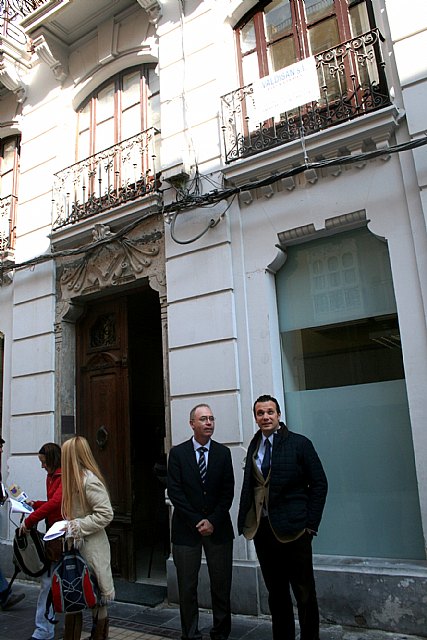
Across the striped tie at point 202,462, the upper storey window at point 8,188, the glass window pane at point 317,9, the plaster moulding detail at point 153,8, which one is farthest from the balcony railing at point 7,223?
the striped tie at point 202,462

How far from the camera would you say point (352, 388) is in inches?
209

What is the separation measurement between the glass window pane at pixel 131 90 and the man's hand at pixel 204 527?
Result: 606 centimetres

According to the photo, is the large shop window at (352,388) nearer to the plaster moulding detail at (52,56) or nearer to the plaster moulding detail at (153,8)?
the plaster moulding detail at (153,8)

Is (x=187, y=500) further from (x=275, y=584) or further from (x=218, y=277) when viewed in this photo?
(x=218, y=277)

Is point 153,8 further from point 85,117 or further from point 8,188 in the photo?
point 8,188

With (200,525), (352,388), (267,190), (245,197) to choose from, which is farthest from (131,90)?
(200,525)

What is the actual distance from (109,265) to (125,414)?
6.82 ft

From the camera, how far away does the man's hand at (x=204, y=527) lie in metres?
4.24

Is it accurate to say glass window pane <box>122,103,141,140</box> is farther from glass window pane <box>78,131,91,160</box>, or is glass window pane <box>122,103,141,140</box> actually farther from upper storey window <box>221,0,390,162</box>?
upper storey window <box>221,0,390,162</box>

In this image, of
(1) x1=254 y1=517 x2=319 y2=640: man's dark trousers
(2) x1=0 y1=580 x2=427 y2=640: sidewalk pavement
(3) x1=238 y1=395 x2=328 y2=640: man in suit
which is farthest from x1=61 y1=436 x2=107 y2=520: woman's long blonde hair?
(2) x1=0 y1=580 x2=427 y2=640: sidewalk pavement

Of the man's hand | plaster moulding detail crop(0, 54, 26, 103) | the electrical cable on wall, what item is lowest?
the man's hand

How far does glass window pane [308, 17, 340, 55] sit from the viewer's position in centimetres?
607

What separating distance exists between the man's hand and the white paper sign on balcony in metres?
4.19

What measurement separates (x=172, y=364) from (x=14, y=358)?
308cm
